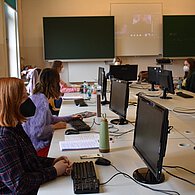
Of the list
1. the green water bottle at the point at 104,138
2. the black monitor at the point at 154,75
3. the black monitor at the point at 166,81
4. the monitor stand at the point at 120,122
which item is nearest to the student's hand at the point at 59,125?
the monitor stand at the point at 120,122

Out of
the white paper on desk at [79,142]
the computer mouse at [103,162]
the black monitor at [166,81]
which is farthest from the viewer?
the black monitor at [166,81]

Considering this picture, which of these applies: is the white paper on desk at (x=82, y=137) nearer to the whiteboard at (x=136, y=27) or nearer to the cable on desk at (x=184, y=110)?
the cable on desk at (x=184, y=110)

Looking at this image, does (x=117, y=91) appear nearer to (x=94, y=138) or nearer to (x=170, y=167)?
(x=94, y=138)

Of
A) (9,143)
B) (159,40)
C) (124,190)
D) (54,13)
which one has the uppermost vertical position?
(54,13)

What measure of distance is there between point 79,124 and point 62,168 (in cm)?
114

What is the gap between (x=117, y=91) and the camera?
116 inches

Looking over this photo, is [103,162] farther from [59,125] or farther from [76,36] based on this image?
[76,36]

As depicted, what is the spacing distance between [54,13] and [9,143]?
A: 6.38m

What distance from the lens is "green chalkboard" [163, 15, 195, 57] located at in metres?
7.58

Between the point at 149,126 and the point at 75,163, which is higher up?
the point at 149,126

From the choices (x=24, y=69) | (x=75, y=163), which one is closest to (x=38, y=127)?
(x=75, y=163)

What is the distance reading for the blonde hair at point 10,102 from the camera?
5.37 feet

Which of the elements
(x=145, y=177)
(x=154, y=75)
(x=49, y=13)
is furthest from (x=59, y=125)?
(x=49, y=13)

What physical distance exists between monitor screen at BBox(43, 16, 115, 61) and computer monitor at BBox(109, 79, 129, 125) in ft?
14.7
